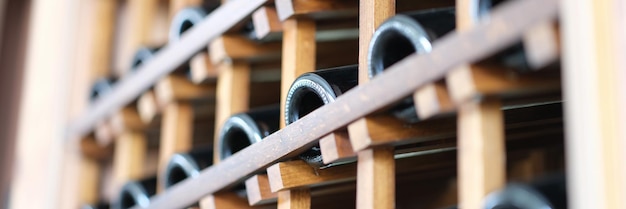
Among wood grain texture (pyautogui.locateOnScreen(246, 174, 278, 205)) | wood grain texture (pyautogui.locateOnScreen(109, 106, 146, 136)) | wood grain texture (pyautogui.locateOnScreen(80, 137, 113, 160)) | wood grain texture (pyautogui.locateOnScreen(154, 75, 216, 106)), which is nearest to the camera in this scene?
wood grain texture (pyautogui.locateOnScreen(246, 174, 278, 205))

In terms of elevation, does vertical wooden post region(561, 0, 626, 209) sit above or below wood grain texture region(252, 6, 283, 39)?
below

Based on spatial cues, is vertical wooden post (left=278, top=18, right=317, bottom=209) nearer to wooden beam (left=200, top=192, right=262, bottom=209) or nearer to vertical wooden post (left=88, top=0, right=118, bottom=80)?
wooden beam (left=200, top=192, right=262, bottom=209)

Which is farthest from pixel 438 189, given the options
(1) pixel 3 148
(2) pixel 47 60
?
(1) pixel 3 148

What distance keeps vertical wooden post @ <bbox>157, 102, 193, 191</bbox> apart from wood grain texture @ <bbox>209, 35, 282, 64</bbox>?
0.18 metres

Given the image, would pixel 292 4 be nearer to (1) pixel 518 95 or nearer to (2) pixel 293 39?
(2) pixel 293 39

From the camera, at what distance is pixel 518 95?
0.67 meters

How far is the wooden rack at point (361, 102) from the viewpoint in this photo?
627 millimetres

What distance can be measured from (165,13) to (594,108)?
118 centimetres

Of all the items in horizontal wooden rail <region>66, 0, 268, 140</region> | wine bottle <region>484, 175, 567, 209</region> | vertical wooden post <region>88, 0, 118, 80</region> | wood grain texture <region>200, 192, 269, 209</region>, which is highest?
vertical wooden post <region>88, 0, 118, 80</region>

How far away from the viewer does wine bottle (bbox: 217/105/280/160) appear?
3.08ft

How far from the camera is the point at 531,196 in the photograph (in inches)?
24.6

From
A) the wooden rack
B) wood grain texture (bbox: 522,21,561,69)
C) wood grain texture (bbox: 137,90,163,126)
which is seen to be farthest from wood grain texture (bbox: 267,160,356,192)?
wood grain texture (bbox: 137,90,163,126)

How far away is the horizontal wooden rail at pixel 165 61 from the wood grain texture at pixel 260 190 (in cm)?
19

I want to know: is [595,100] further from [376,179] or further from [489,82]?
[376,179]
